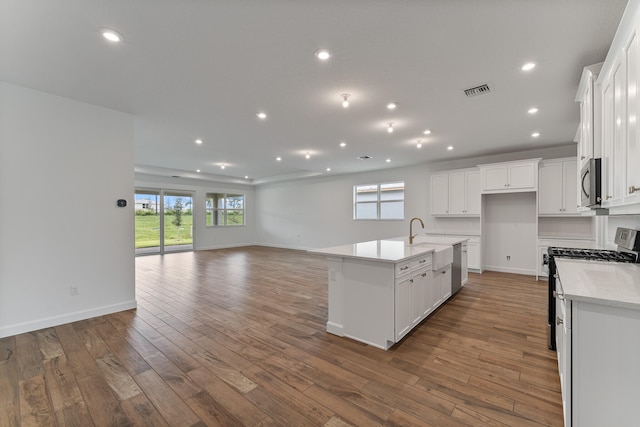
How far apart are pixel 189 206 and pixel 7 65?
762cm

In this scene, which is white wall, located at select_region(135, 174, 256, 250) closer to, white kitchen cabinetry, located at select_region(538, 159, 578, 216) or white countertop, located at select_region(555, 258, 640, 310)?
white kitchen cabinetry, located at select_region(538, 159, 578, 216)

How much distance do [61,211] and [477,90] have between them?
5174 mm

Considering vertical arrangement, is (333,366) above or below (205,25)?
below

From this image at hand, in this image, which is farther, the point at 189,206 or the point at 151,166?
the point at 189,206

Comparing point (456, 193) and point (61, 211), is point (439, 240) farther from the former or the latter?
point (61, 211)

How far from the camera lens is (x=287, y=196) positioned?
35.0 feet

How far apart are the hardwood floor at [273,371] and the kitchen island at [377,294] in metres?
0.16

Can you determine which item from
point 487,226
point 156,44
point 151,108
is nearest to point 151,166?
point 151,108

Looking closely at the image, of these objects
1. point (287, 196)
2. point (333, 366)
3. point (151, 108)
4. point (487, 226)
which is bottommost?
point (333, 366)

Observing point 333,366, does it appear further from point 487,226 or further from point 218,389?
point 487,226

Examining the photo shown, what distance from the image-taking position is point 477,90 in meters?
2.99

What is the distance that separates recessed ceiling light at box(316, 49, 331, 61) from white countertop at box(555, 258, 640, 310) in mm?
2387

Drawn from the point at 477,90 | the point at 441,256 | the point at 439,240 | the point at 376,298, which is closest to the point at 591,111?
the point at 477,90

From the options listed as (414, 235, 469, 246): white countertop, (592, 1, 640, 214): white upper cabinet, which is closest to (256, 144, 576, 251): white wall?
(414, 235, 469, 246): white countertop
